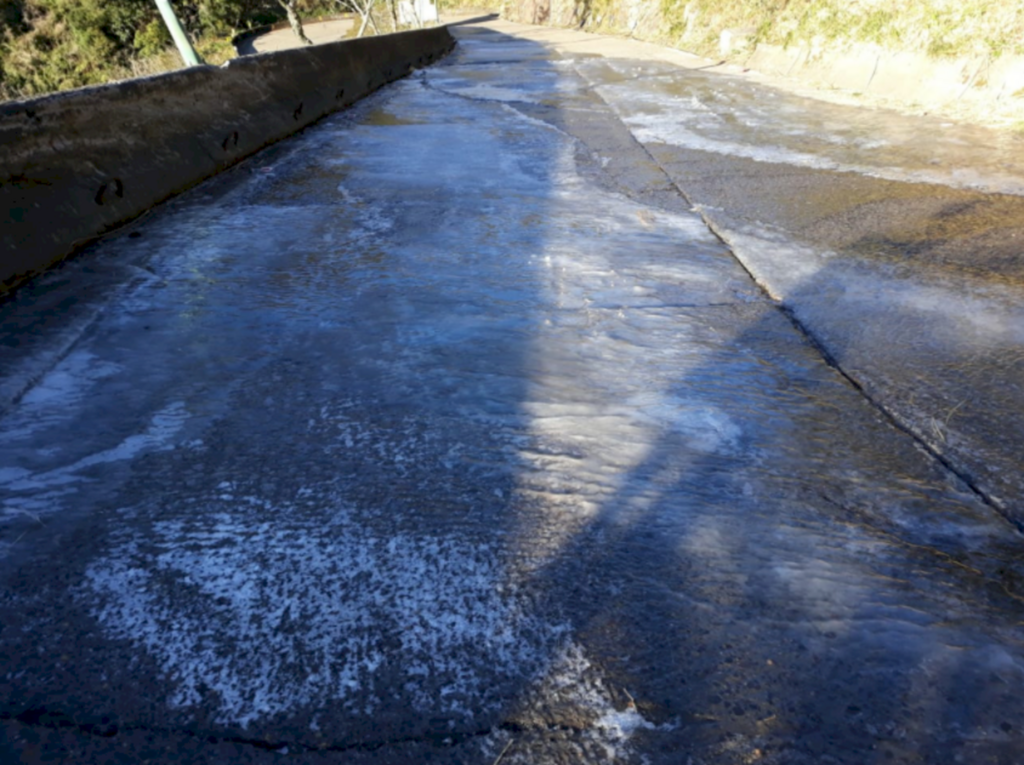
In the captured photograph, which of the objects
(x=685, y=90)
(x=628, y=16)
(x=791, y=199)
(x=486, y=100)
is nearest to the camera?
(x=791, y=199)

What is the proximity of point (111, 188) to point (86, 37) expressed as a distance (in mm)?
43179

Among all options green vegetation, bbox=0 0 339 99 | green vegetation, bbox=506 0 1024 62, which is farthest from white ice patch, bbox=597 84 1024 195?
green vegetation, bbox=0 0 339 99

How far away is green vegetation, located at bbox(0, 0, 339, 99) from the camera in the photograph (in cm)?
3444

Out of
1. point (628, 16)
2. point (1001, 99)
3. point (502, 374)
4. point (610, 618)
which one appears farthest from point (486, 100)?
point (628, 16)

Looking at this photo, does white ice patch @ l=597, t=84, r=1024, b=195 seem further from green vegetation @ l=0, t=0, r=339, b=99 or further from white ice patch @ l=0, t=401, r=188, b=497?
green vegetation @ l=0, t=0, r=339, b=99

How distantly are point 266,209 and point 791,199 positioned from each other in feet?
10.1

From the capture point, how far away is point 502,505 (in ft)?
4.74

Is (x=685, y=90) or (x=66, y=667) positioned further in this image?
(x=685, y=90)

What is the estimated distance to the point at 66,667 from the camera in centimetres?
109

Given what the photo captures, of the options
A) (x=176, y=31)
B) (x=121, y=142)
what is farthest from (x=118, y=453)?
(x=176, y=31)

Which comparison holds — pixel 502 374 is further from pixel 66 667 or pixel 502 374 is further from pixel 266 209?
pixel 266 209

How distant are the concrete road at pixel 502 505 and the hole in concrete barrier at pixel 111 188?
0.74ft

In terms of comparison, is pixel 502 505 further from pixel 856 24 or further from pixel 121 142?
pixel 856 24

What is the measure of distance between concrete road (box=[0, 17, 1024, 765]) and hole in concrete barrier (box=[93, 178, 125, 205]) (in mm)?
225
